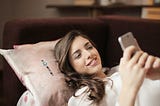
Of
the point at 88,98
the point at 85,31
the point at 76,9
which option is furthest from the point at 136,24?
the point at 76,9

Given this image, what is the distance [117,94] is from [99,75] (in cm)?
19

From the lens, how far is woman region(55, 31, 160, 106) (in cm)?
99

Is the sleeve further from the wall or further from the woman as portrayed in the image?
the wall

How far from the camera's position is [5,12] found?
2.93 metres

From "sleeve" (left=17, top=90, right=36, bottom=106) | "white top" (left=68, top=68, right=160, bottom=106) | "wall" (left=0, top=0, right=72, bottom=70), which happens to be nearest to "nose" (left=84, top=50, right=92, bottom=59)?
"white top" (left=68, top=68, right=160, bottom=106)

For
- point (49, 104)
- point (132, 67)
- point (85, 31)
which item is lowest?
point (49, 104)

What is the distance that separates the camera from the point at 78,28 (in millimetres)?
Result: 1894

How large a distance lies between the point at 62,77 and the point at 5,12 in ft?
5.13

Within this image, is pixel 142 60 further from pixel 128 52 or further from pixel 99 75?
pixel 99 75

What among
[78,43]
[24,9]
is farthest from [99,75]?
[24,9]

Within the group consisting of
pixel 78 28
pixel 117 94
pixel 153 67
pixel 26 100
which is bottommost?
pixel 26 100

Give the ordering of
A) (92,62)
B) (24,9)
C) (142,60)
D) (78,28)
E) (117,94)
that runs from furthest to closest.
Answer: (24,9)
(78,28)
(92,62)
(117,94)
(142,60)

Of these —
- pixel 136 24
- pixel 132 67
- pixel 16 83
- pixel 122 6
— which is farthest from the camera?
pixel 122 6

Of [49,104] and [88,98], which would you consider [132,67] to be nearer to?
[88,98]
